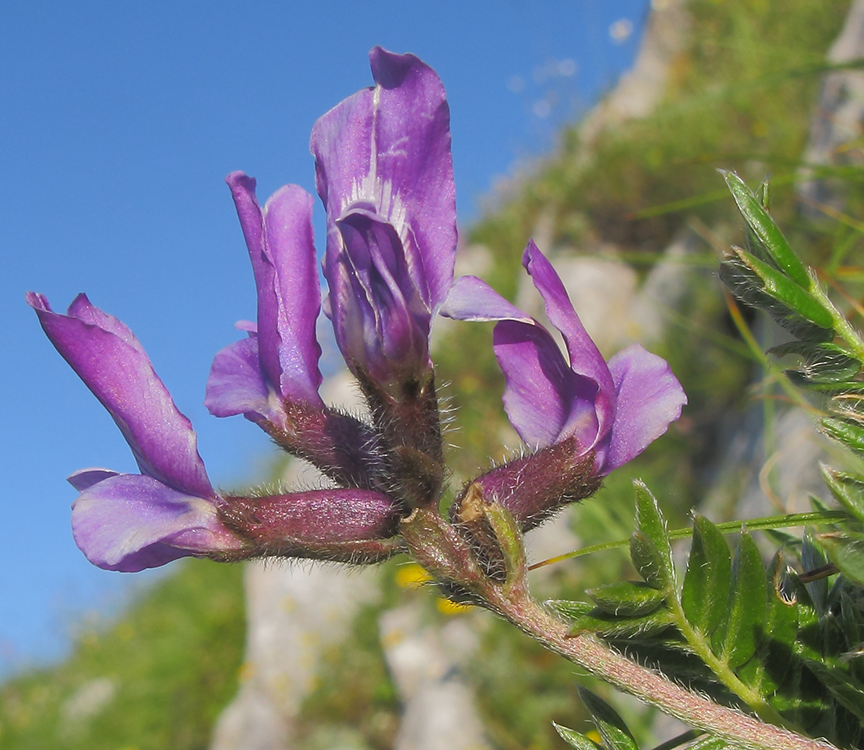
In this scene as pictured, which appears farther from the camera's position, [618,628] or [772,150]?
[772,150]

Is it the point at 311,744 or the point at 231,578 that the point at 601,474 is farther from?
the point at 231,578

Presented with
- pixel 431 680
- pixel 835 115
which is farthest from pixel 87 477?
pixel 431 680

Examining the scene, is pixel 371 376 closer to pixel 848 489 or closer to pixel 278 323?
pixel 278 323

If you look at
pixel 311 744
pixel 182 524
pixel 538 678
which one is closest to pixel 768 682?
pixel 182 524

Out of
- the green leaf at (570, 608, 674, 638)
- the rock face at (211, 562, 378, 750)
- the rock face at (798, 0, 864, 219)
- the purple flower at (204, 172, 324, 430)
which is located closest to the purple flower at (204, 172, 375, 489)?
the purple flower at (204, 172, 324, 430)

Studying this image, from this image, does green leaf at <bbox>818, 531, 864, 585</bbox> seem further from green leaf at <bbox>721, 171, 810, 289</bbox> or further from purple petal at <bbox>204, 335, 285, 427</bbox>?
purple petal at <bbox>204, 335, 285, 427</bbox>

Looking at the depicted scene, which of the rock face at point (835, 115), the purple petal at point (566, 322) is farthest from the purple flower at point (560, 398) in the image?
the rock face at point (835, 115)

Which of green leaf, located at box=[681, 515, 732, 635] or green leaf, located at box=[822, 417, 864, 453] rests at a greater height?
green leaf, located at box=[822, 417, 864, 453]
